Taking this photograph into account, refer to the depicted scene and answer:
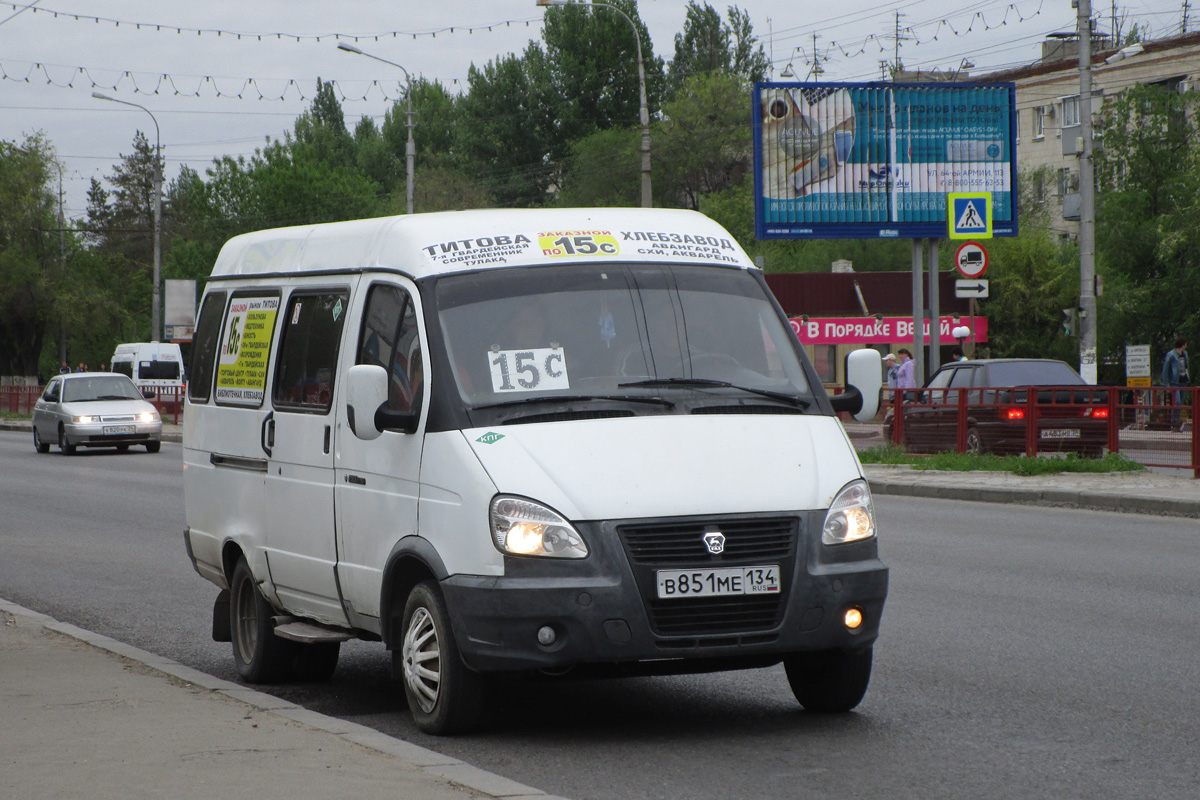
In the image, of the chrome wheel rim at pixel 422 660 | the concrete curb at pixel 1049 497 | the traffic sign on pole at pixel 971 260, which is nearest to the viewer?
the chrome wheel rim at pixel 422 660

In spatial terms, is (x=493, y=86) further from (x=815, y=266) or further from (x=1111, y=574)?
(x=1111, y=574)

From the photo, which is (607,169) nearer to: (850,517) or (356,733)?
(850,517)

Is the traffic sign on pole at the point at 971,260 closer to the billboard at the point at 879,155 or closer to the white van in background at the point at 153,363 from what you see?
the billboard at the point at 879,155

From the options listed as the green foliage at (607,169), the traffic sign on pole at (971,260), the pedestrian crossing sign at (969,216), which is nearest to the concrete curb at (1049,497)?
the traffic sign on pole at (971,260)

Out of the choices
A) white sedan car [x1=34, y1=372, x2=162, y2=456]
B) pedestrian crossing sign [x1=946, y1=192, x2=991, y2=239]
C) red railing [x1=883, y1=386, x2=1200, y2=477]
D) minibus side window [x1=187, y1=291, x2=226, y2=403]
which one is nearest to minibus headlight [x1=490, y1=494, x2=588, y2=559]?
minibus side window [x1=187, y1=291, x2=226, y2=403]

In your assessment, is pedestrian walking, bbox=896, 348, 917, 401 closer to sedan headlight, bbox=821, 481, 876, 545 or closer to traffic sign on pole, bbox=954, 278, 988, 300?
traffic sign on pole, bbox=954, 278, 988, 300

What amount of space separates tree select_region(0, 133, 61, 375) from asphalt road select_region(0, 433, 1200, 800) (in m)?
68.9

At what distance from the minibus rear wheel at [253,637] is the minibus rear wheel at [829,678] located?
2.58 metres

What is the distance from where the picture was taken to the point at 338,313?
24.5 ft

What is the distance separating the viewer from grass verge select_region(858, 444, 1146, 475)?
67.9 ft

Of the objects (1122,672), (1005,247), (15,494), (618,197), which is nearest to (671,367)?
(1122,672)

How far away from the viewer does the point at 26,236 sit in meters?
79.1

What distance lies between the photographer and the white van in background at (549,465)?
6.08 m

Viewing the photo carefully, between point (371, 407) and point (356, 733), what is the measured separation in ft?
4.11
